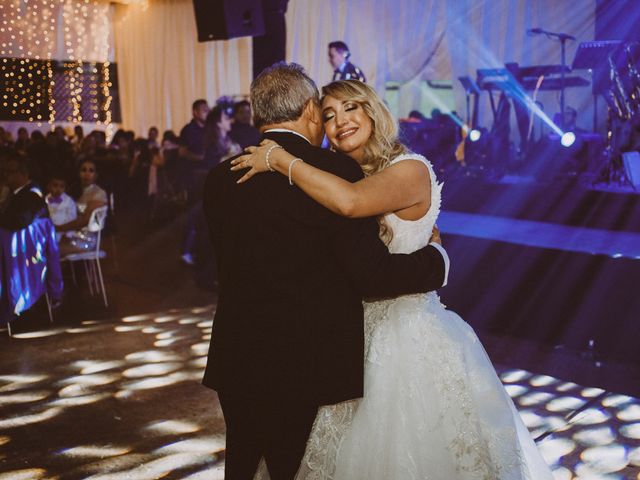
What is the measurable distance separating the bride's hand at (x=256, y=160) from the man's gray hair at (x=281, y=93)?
0.22 ft

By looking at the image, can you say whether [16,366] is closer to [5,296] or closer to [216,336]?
[5,296]

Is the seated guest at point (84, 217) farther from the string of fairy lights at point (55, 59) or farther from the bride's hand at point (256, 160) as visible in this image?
the string of fairy lights at point (55, 59)

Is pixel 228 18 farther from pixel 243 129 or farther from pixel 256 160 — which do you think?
pixel 256 160

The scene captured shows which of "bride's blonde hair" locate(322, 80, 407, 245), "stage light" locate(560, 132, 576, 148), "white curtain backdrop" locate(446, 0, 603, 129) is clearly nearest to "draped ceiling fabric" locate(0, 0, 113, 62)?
"white curtain backdrop" locate(446, 0, 603, 129)

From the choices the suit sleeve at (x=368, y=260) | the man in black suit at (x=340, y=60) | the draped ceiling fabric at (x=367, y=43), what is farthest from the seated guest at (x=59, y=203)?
the draped ceiling fabric at (x=367, y=43)

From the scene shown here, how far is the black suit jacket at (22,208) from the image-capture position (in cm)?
434

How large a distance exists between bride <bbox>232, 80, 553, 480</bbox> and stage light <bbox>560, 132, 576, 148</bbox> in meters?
4.79

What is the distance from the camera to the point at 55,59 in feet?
41.5

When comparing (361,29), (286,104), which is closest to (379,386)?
(286,104)

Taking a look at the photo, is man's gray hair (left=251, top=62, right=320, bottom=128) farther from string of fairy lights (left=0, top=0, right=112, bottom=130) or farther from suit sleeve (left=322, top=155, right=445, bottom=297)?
string of fairy lights (left=0, top=0, right=112, bottom=130)

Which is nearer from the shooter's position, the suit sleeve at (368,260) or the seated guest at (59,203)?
the suit sleeve at (368,260)

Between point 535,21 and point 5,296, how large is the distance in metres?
5.92

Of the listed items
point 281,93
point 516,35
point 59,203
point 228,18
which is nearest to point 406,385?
point 281,93

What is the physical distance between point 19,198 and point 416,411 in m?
3.42
